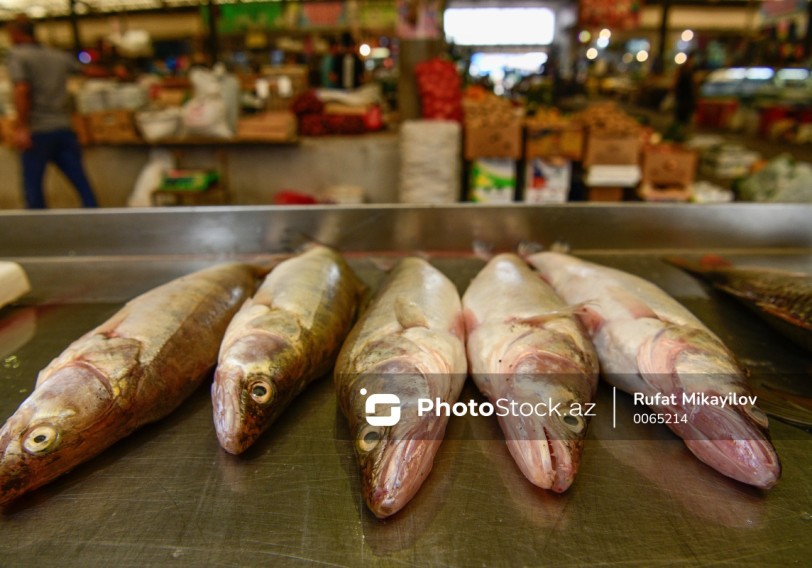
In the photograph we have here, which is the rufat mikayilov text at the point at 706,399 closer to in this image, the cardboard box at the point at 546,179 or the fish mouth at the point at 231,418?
the fish mouth at the point at 231,418

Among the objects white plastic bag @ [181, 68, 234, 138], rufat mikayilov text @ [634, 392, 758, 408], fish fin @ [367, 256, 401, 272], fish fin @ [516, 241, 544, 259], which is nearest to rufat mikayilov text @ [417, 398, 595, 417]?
rufat mikayilov text @ [634, 392, 758, 408]

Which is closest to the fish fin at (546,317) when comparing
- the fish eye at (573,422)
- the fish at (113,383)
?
the fish eye at (573,422)

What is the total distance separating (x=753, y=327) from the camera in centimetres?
228

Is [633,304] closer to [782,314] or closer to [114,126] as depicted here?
[782,314]

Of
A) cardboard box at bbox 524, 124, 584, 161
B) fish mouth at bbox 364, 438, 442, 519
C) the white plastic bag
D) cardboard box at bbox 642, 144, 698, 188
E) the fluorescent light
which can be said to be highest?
the fluorescent light

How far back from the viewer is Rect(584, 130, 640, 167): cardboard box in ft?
19.3

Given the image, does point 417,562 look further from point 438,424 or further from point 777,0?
point 777,0

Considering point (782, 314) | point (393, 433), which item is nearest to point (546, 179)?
point (782, 314)

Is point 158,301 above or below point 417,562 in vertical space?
above

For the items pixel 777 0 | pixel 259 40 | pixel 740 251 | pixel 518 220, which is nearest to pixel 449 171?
pixel 518 220

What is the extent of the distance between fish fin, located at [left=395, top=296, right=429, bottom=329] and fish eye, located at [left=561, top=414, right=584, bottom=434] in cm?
61

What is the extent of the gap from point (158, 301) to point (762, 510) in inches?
84.7

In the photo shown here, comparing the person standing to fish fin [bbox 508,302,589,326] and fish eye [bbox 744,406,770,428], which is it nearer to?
fish fin [bbox 508,302,589,326]

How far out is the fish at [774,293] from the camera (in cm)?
205
